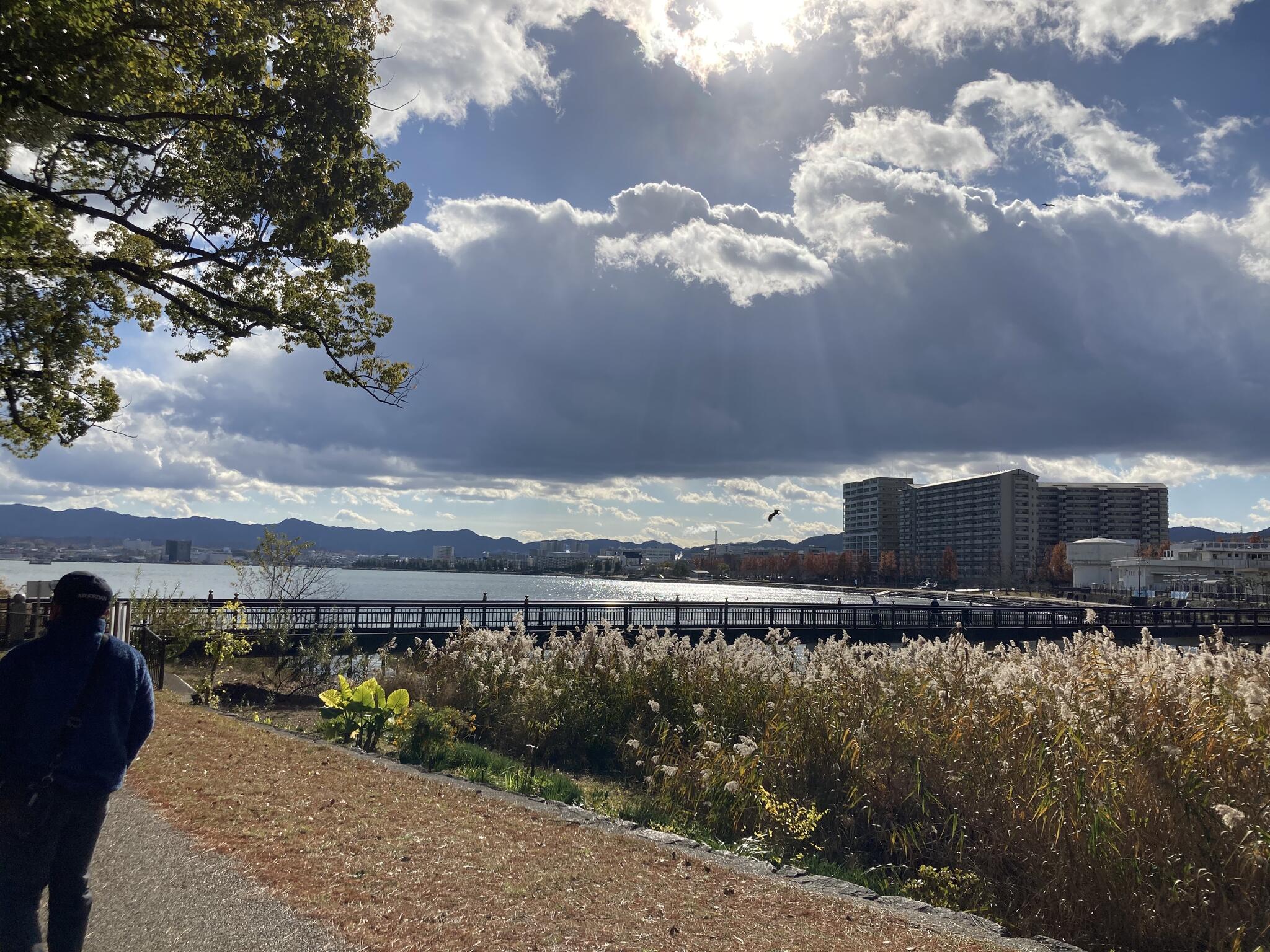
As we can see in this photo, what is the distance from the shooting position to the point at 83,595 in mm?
3914

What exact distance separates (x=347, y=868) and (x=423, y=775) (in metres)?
3.36

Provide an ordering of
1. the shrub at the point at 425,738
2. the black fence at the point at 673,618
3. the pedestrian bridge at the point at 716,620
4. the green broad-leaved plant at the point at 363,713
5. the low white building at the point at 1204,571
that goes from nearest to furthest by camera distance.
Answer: the shrub at the point at 425,738 → the green broad-leaved plant at the point at 363,713 → the black fence at the point at 673,618 → the pedestrian bridge at the point at 716,620 → the low white building at the point at 1204,571

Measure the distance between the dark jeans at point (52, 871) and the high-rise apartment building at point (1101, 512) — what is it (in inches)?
8239

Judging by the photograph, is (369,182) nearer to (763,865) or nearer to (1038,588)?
(763,865)

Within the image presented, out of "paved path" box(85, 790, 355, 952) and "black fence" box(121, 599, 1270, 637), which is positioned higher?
"paved path" box(85, 790, 355, 952)

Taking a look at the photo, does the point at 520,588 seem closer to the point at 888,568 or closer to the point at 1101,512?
the point at 888,568

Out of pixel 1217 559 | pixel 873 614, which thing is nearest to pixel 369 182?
pixel 873 614

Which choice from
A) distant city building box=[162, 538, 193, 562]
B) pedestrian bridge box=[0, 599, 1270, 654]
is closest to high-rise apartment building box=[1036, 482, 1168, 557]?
pedestrian bridge box=[0, 599, 1270, 654]

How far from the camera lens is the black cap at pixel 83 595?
3.88m

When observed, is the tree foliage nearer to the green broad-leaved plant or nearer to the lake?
the green broad-leaved plant

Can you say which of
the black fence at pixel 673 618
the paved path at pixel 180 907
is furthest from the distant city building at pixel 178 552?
the paved path at pixel 180 907

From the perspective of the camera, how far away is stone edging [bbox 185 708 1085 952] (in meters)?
4.97

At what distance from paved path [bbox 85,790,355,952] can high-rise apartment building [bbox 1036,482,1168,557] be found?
→ 208 m

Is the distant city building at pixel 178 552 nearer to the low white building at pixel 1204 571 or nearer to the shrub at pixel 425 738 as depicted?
the low white building at pixel 1204 571
